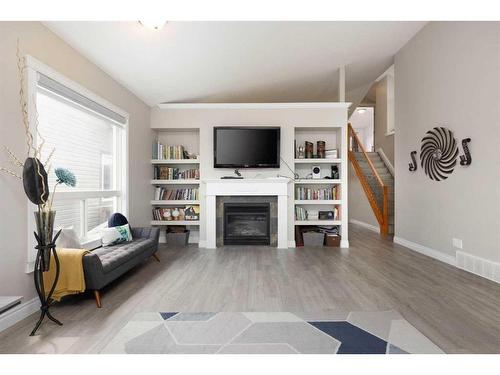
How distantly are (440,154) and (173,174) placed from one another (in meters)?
4.42

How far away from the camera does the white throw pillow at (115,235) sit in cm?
322

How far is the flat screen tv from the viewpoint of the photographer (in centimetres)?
459

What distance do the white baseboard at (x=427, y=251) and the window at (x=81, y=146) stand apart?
4719mm

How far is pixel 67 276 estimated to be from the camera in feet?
7.36

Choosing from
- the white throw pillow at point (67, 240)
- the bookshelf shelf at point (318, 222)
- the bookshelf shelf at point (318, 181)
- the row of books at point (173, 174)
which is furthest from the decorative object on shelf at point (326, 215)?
the white throw pillow at point (67, 240)

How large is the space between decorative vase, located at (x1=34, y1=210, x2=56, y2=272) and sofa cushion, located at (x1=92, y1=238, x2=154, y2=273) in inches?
19.4

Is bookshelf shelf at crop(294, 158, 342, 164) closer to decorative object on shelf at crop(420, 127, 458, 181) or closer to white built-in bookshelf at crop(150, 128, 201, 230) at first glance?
decorative object on shelf at crop(420, 127, 458, 181)

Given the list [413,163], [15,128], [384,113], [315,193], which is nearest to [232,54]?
[15,128]

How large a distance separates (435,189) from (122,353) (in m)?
4.28

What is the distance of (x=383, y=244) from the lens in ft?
15.6

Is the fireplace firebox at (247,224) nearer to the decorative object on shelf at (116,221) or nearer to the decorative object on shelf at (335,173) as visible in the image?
the decorative object on shelf at (335,173)
